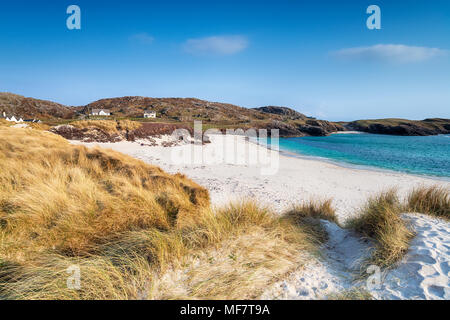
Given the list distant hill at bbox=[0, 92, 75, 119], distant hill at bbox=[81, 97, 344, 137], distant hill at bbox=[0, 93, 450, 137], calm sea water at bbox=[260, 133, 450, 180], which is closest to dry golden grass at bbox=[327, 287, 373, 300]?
calm sea water at bbox=[260, 133, 450, 180]

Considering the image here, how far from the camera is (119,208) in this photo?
11.9 feet

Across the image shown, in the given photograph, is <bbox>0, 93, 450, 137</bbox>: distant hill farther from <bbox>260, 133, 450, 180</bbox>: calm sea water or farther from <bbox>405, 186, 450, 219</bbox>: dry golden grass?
<bbox>405, 186, 450, 219</bbox>: dry golden grass

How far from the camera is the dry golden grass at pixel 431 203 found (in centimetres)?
441

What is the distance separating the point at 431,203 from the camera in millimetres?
4621

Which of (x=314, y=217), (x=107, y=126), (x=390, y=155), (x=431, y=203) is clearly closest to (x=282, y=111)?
(x=390, y=155)

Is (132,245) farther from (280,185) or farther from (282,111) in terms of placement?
(282,111)

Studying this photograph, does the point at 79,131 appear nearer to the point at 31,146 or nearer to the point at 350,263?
the point at 31,146

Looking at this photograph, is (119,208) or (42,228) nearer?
(42,228)

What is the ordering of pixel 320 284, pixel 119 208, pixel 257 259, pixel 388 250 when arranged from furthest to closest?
pixel 119 208, pixel 388 250, pixel 257 259, pixel 320 284

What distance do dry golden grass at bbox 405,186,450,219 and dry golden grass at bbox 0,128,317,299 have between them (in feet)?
9.05

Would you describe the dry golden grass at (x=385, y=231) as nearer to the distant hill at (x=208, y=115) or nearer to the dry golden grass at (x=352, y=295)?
the dry golden grass at (x=352, y=295)

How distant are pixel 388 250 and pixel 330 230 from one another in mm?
1503

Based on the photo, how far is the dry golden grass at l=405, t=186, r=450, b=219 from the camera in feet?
14.5
